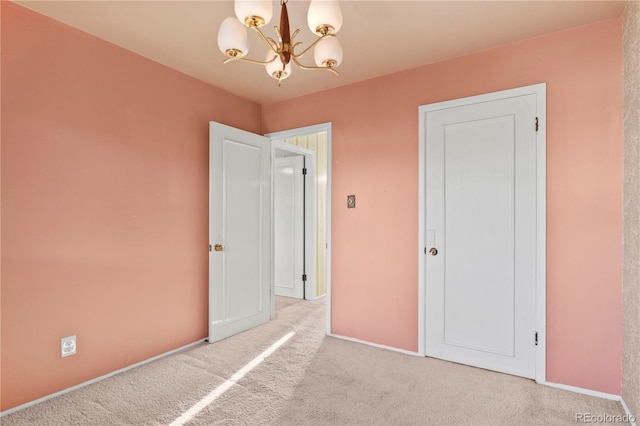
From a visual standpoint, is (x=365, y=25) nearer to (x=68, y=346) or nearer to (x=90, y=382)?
(x=68, y=346)

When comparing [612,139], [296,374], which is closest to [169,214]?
[296,374]

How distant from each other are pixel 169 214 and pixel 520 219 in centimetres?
288

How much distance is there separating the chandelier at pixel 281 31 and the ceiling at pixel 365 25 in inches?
20.2

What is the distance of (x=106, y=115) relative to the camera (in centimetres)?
262

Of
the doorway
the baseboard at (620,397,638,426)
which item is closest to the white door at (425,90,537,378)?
the baseboard at (620,397,638,426)

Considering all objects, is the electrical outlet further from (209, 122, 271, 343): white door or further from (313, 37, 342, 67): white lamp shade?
(313, 37, 342, 67): white lamp shade

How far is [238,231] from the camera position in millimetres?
3557

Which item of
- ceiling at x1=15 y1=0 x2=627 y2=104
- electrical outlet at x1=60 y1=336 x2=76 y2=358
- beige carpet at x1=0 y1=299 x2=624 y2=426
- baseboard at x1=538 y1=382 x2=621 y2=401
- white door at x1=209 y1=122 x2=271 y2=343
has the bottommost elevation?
beige carpet at x1=0 y1=299 x2=624 y2=426

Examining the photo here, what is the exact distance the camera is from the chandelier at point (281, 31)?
4.74 ft

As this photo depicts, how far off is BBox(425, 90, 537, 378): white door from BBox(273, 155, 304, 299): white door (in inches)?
96.2

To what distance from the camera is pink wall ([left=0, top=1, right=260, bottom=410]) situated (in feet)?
7.11

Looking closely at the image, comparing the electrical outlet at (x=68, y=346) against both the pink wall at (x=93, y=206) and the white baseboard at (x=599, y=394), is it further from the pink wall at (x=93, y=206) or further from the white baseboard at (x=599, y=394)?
the white baseboard at (x=599, y=394)

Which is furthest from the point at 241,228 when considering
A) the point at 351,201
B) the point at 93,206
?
the point at 93,206

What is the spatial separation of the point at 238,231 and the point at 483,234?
229 centimetres
